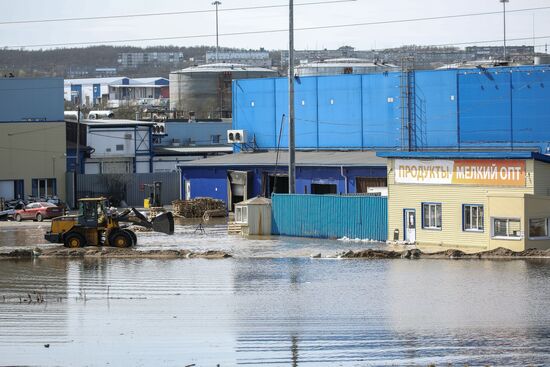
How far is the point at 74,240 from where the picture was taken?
41.3m

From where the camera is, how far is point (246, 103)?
6794 centimetres

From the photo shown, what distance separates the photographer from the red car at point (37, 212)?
5762 centimetres

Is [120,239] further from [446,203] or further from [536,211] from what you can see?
[536,211]

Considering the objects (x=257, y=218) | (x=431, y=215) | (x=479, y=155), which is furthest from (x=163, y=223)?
(x=479, y=155)

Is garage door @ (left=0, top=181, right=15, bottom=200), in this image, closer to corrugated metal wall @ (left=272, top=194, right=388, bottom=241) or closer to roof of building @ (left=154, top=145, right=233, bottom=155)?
roof of building @ (left=154, top=145, right=233, bottom=155)

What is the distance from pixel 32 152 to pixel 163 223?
23195 mm

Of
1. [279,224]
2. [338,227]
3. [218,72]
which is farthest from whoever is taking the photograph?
[218,72]

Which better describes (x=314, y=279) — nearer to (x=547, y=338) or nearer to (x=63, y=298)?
(x=63, y=298)

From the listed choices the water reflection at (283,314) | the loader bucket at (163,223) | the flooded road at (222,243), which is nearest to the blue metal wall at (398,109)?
the flooded road at (222,243)

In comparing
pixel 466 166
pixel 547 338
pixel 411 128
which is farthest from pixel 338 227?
pixel 547 338

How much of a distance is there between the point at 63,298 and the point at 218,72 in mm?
78699

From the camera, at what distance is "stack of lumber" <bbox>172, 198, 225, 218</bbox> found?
5772 cm

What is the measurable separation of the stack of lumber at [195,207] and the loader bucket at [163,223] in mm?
11746

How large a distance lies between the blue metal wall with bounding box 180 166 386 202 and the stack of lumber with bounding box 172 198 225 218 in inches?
98.0
